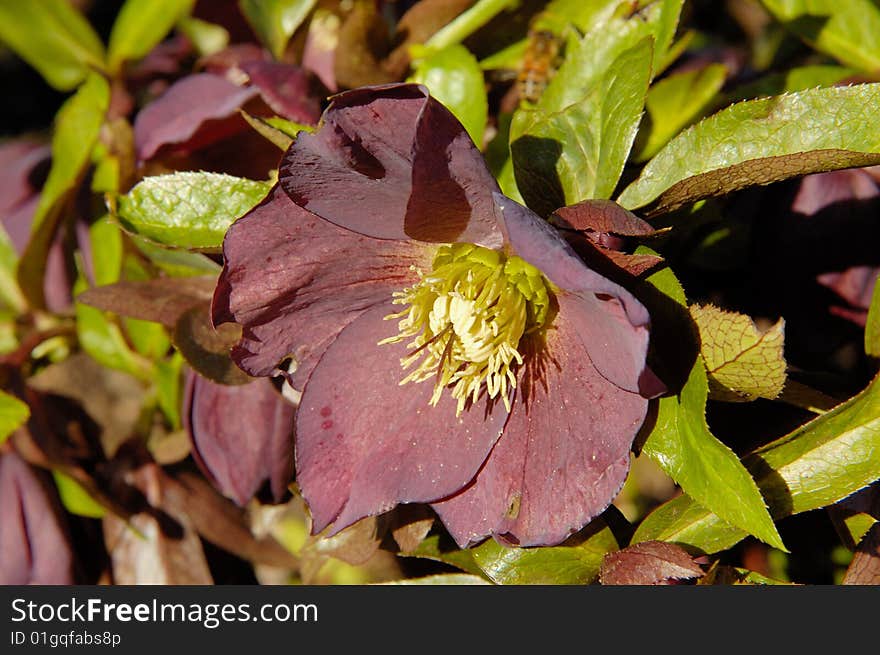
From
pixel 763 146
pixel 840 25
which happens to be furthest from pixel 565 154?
pixel 840 25

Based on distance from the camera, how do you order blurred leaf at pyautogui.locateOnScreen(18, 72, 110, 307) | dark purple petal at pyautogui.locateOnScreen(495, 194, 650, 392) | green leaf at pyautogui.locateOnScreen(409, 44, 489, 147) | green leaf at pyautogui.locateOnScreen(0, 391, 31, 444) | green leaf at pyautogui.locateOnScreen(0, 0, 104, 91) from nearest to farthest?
1. dark purple petal at pyautogui.locateOnScreen(495, 194, 650, 392)
2. green leaf at pyautogui.locateOnScreen(409, 44, 489, 147)
3. green leaf at pyautogui.locateOnScreen(0, 391, 31, 444)
4. blurred leaf at pyautogui.locateOnScreen(18, 72, 110, 307)
5. green leaf at pyautogui.locateOnScreen(0, 0, 104, 91)

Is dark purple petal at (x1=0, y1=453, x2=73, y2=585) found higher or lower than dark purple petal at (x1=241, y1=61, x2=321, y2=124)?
lower

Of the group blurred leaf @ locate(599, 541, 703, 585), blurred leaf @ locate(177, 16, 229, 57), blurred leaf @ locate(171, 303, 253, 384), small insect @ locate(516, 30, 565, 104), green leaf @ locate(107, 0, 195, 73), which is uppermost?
small insect @ locate(516, 30, 565, 104)

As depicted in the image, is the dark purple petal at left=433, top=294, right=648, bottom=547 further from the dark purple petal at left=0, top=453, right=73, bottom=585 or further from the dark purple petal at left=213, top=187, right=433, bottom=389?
the dark purple petal at left=0, top=453, right=73, bottom=585

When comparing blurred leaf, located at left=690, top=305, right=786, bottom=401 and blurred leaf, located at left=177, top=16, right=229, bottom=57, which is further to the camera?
blurred leaf, located at left=177, top=16, right=229, bottom=57

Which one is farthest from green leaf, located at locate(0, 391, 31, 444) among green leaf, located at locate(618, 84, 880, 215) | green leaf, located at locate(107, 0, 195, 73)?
green leaf, located at locate(618, 84, 880, 215)

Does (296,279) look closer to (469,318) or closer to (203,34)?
(469,318)
